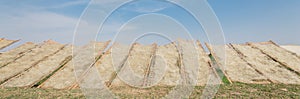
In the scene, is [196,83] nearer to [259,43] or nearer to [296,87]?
[296,87]

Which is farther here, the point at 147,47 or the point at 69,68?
the point at 147,47

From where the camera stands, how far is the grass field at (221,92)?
8.44 metres

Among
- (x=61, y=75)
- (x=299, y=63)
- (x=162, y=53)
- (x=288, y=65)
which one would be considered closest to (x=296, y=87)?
(x=288, y=65)

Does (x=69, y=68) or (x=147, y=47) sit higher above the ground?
(x=147, y=47)

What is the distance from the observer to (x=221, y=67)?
12469 millimetres

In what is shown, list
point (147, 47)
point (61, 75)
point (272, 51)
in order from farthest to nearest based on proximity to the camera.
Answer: point (147, 47) → point (272, 51) → point (61, 75)

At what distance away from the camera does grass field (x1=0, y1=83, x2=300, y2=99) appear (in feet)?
27.7

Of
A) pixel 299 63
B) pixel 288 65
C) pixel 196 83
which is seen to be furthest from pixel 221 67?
pixel 299 63

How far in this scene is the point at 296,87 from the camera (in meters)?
9.55

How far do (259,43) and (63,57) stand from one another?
1255 centimetres

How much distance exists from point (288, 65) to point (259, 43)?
4.26m

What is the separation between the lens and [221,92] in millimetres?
8945

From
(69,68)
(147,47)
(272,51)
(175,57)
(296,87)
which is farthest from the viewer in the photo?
(147,47)

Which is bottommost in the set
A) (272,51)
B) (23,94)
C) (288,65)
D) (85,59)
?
(23,94)
